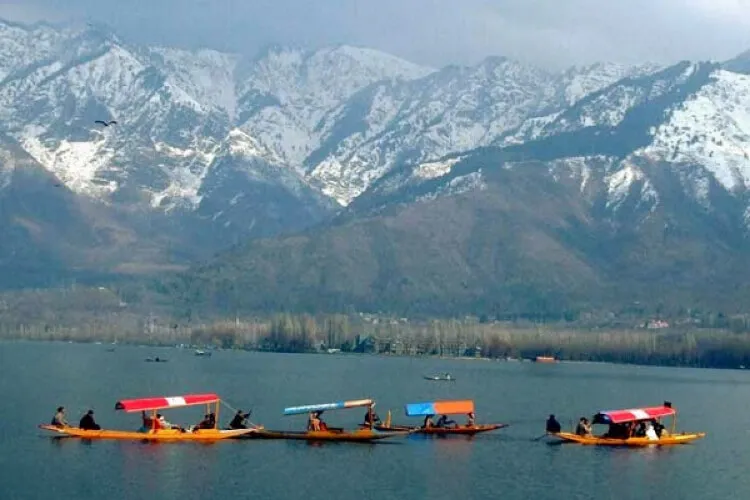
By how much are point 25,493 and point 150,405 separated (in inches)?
1288

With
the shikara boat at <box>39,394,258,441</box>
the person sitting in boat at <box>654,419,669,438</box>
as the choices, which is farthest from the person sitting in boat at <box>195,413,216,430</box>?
the person sitting in boat at <box>654,419,669,438</box>

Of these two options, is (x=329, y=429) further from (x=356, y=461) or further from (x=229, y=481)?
(x=229, y=481)

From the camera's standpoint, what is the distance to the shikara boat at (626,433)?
158 m

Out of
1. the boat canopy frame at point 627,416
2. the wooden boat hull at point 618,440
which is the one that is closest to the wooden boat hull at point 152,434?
the wooden boat hull at point 618,440

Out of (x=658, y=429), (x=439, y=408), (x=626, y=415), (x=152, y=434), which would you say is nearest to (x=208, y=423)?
(x=152, y=434)

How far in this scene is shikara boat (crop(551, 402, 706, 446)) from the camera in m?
158

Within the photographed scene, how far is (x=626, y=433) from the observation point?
161m

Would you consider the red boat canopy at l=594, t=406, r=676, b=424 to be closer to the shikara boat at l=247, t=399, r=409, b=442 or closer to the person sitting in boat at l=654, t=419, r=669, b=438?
the person sitting in boat at l=654, t=419, r=669, b=438

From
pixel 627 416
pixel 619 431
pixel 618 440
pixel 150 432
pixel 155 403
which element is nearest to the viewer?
pixel 150 432

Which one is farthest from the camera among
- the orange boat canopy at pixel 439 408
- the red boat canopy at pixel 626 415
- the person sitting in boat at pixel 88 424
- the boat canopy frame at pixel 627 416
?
the orange boat canopy at pixel 439 408

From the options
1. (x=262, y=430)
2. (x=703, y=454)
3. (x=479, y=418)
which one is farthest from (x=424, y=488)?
(x=479, y=418)

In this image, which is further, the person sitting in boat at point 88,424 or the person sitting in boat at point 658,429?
the person sitting in boat at point 658,429

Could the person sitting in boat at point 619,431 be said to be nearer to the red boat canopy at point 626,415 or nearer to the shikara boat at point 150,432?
the red boat canopy at point 626,415

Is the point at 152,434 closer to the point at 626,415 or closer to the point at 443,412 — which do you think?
the point at 443,412
